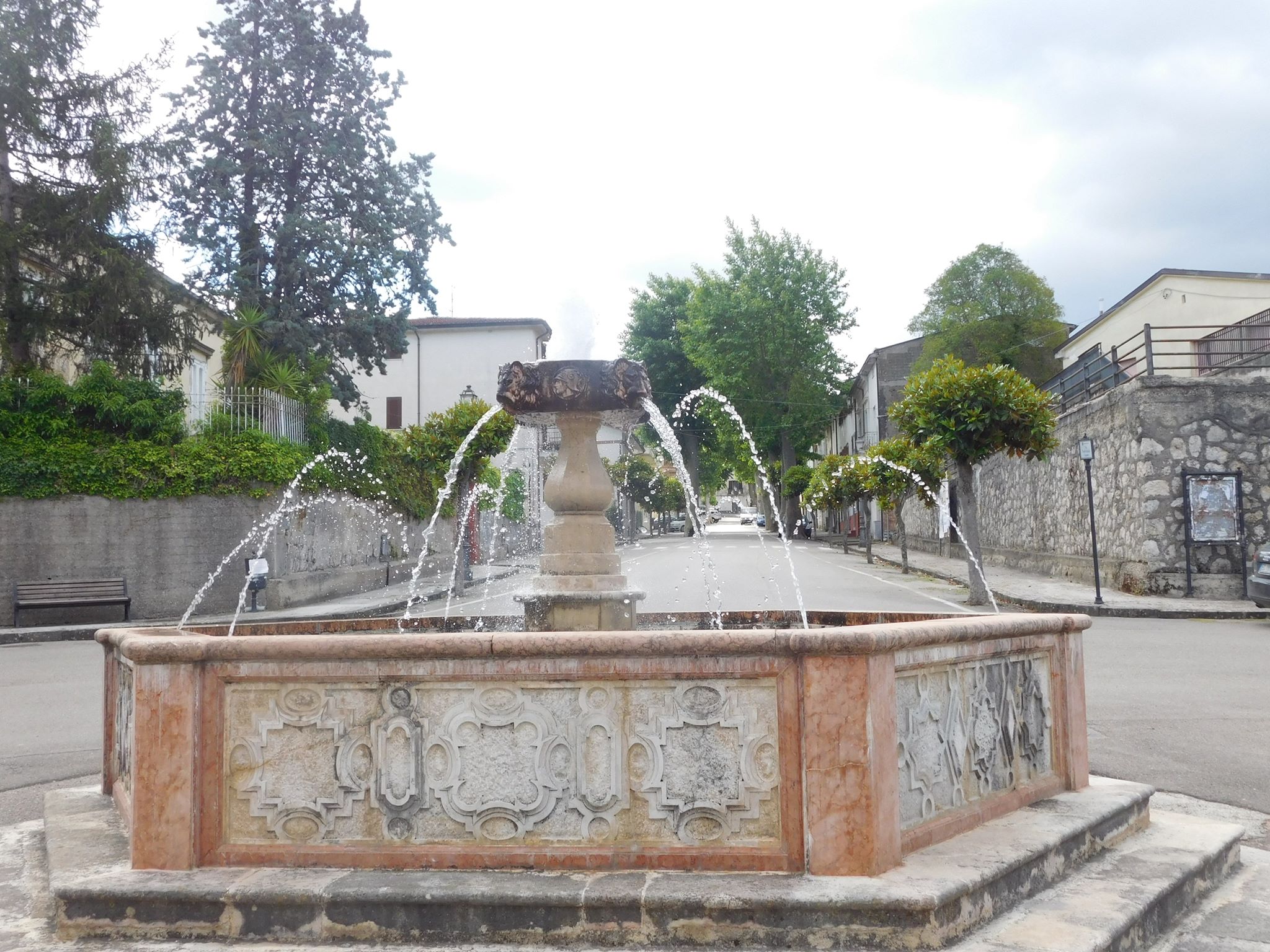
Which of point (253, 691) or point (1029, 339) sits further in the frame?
point (1029, 339)

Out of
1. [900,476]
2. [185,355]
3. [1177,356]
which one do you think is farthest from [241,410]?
[1177,356]

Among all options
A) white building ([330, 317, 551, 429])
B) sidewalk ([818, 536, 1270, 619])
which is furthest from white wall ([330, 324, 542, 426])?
sidewalk ([818, 536, 1270, 619])

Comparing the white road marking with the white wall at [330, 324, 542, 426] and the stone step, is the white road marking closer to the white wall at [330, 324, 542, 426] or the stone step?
the stone step

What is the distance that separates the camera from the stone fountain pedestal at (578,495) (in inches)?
257

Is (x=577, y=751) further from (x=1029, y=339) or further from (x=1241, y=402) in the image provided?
(x=1029, y=339)

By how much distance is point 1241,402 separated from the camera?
19469mm

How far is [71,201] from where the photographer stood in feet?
67.4

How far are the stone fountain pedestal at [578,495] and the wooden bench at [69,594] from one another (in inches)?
551

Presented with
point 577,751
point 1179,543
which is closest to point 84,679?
point 577,751

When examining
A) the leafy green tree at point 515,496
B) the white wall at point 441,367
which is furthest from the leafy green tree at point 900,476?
the white wall at point 441,367

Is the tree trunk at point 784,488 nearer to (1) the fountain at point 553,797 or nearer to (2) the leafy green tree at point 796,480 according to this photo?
(2) the leafy green tree at point 796,480

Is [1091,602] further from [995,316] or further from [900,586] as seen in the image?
A: [995,316]

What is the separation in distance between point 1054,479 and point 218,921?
25020mm

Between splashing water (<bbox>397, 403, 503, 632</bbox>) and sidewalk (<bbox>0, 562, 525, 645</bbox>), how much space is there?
359mm
